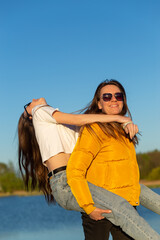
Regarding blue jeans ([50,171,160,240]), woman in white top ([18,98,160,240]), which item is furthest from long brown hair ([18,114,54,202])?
blue jeans ([50,171,160,240])

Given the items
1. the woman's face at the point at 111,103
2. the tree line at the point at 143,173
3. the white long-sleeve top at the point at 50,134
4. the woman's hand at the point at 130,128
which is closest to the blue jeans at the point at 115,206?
the white long-sleeve top at the point at 50,134

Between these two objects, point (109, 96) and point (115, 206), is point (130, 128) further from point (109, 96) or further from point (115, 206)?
point (115, 206)

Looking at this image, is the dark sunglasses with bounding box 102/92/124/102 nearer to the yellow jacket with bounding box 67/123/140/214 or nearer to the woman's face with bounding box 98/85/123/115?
the woman's face with bounding box 98/85/123/115

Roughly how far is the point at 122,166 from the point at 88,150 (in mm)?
319

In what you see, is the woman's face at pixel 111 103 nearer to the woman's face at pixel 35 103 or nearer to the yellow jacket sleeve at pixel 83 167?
the yellow jacket sleeve at pixel 83 167

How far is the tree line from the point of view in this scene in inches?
1045

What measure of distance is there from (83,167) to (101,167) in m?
0.16

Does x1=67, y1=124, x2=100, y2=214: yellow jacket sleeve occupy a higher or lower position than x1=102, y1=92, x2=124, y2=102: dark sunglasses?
lower

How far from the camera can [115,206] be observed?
2584 millimetres

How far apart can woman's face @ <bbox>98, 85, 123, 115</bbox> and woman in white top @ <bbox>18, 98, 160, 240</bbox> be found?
21 centimetres

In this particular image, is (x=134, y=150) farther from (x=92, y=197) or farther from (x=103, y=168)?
(x=92, y=197)

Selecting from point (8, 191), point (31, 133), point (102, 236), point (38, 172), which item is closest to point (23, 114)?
point (31, 133)

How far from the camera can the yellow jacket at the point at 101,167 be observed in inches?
102

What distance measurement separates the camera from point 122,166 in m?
2.73
